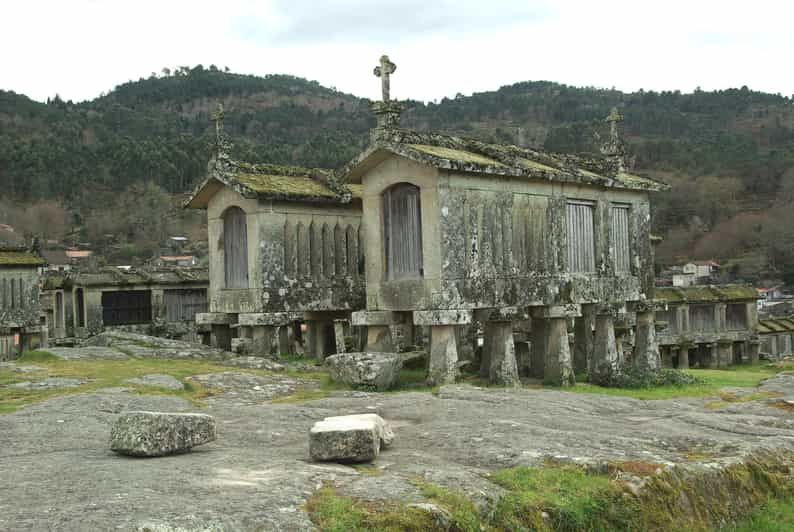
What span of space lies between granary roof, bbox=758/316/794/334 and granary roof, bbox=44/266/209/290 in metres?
31.0

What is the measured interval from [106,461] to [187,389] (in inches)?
259

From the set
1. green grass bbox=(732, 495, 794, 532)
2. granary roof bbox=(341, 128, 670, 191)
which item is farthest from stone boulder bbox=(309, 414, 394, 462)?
granary roof bbox=(341, 128, 670, 191)

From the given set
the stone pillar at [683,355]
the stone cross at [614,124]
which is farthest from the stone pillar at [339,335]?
the stone pillar at [683,355]

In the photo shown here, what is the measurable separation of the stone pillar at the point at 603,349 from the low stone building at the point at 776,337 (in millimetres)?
32190

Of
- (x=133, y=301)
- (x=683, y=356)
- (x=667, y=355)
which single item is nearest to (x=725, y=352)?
(x=683, y=356)

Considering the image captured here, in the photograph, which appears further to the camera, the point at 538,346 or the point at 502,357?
the point at 538,346

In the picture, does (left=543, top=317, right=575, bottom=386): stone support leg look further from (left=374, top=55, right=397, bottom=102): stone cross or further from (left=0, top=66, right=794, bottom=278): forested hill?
(left=0, top=66, right=794, bottom=278): forested hill

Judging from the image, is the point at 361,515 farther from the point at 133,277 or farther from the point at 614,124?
the point at 133,277

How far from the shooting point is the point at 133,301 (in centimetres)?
3519

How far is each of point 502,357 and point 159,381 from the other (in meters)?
6.47

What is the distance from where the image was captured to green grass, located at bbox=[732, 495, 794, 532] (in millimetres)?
9562

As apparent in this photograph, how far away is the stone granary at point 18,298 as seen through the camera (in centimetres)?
2911

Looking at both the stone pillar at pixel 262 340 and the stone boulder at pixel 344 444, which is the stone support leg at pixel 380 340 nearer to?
the stone pillar at pixel 262 340

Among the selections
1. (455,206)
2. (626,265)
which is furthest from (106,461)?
(626,265)
